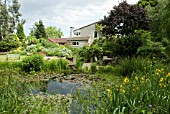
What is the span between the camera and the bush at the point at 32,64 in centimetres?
1114

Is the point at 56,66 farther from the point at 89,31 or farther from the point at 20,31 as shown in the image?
the point at 89,31

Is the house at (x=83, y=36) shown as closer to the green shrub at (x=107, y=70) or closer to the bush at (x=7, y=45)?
the bush at (x=7, y=45)

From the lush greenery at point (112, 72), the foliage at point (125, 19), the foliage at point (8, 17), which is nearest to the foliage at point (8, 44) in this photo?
the lush greenery at point (112, 72)

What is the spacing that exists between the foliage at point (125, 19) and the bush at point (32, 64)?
14.6 ft

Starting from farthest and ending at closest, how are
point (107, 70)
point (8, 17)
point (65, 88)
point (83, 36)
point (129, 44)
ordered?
point (83, 36) < point (8, 17) < point (129, 44) < point (107, 70) < point (65, 88)

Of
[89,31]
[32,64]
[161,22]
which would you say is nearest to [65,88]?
[32,64]

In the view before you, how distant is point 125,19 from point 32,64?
19.2ft

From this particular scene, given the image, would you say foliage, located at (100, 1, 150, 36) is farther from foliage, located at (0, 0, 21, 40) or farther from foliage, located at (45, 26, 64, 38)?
foliage, located at (45, 26, 64, 38)

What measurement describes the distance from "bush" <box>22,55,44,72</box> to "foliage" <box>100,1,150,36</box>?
444cm

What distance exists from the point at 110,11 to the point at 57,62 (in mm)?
4422

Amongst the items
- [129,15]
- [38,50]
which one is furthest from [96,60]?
[38,50]

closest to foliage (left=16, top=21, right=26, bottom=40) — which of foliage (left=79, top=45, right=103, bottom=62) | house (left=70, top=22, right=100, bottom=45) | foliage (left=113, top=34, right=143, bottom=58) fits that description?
house (left=70, top=22, right=100, bottom=45)

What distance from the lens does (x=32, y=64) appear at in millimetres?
11148

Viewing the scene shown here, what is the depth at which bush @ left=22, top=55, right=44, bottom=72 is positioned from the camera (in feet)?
36.6
